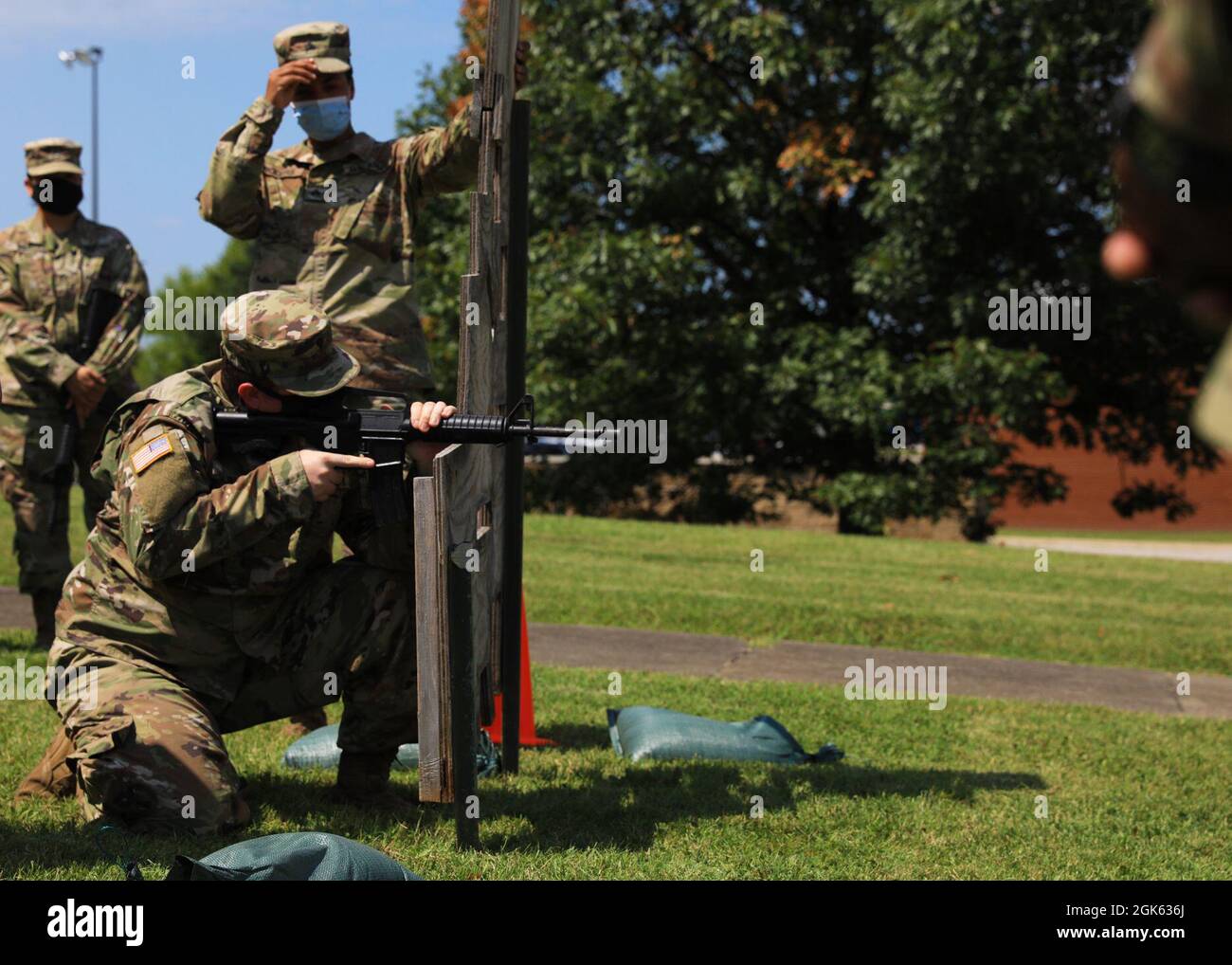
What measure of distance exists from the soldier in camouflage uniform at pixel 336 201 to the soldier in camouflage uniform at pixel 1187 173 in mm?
4097

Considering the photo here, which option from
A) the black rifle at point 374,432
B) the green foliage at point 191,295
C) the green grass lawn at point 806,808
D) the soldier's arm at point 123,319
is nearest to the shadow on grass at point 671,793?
the green grass lawn at point 806,808

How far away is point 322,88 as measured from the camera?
5.37 m

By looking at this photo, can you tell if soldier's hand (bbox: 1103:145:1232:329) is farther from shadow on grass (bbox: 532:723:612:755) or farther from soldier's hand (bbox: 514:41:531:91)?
shadow on grass (bbox: 532:723:612:755)

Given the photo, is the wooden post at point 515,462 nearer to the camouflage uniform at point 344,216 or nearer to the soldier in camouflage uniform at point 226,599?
the camouflage uniform at point 344,216

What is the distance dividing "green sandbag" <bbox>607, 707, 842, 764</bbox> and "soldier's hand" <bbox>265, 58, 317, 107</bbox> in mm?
2753

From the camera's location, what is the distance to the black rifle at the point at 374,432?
4.31m

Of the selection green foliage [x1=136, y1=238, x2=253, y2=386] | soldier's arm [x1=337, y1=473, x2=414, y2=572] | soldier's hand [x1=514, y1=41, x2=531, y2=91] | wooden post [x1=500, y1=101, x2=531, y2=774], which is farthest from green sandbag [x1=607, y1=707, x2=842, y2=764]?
green foliage [x1=136, y1=238, x2=253, y2=386]

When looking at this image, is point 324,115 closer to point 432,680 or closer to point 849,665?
point 432,680

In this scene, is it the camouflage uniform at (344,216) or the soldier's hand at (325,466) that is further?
the camouflage uniform at (344,216)

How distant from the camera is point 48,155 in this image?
7.23 metres

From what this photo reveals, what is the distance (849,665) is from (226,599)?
430cm

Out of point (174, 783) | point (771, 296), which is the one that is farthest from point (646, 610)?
point (771, 296)
